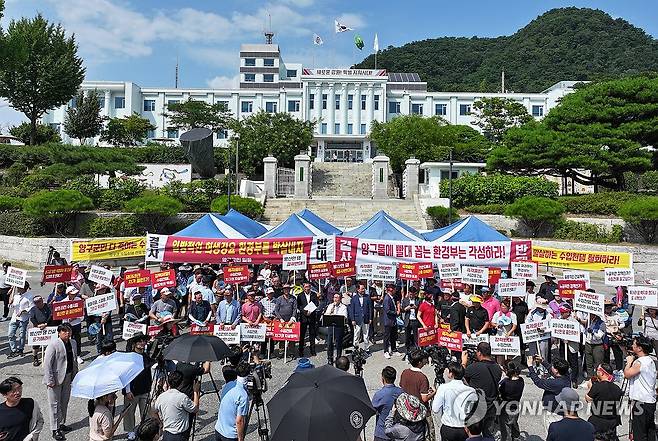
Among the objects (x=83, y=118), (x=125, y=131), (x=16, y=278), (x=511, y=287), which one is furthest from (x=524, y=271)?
(x=125, y=131)

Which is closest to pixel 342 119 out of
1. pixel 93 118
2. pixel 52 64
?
pixel 93 118

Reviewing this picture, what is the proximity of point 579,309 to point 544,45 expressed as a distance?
434ft

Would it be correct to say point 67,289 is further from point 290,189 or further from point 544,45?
point 544,45

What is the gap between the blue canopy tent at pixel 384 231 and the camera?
54.1 ft

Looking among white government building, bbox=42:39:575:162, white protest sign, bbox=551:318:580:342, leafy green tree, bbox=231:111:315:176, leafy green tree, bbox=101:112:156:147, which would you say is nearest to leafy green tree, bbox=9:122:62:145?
leafy green tree, bbox=101:112:156:147

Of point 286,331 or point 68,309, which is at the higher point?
point 68,309

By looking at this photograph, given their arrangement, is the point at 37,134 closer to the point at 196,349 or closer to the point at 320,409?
the point at 196,349

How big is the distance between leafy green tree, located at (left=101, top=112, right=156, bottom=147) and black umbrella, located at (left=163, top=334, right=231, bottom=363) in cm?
5505

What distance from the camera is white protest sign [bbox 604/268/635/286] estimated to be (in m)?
11.9

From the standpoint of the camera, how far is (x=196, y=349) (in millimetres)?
7207

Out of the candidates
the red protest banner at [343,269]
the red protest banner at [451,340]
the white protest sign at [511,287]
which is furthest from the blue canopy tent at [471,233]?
the red protest banner at [451,340]

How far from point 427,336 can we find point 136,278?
23.0 ft

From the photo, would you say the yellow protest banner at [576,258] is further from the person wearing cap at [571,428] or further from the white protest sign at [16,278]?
the white protest sign at [16,278]

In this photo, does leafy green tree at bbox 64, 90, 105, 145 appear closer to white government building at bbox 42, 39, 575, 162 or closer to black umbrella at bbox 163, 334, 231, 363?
white government building at bbox 42, 39, 575, 162
